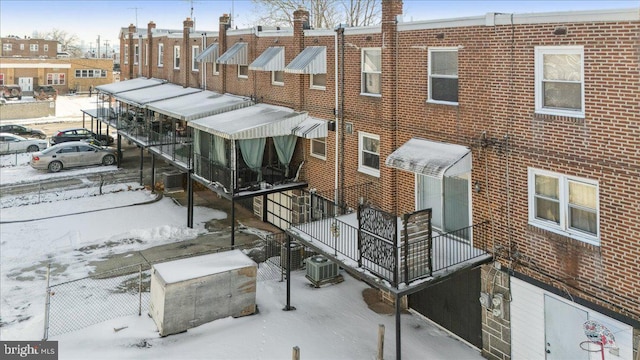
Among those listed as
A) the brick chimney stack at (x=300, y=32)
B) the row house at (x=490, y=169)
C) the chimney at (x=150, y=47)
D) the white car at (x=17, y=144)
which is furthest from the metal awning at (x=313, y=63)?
the white car at (x=17, y=144)

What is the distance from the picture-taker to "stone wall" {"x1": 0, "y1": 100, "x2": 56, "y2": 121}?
5238cm

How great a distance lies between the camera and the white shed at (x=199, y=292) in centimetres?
1146

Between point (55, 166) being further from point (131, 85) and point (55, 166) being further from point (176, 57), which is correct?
point (176, 57)

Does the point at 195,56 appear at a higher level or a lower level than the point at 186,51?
lower

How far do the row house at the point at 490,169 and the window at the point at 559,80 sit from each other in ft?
0.08

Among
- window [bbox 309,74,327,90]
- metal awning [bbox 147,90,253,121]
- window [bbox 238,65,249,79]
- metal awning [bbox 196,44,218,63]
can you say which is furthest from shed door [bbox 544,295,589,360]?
metal awning [bbox 196,44,218,63]

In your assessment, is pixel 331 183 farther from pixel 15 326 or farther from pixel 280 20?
pixel 280 20

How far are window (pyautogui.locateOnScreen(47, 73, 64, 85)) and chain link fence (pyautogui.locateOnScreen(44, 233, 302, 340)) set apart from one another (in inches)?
2635

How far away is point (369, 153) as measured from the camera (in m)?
14.5

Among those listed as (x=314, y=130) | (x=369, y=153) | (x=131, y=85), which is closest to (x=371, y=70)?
(x=369, y=153)

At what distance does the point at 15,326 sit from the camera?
11828mm

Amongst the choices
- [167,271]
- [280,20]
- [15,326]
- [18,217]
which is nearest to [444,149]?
[167,271]

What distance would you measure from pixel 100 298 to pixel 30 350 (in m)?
2.75

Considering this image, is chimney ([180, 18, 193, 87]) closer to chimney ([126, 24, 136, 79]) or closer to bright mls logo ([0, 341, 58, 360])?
chimney ([126, 24, 136, 79])
